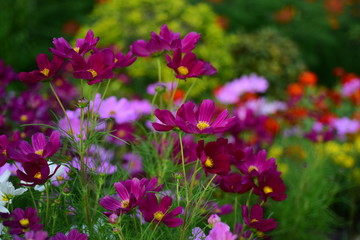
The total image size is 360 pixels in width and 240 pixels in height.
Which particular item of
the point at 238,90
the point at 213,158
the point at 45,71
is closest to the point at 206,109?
the point at 213,158

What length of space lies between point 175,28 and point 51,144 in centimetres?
337

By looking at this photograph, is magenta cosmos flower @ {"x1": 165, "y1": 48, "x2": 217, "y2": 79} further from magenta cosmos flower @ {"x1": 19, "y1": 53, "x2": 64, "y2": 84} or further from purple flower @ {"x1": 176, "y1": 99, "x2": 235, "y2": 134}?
magenta cosmos flower @ {"x1": 19, "y1": 53, "x2": 64, "y2": 84}

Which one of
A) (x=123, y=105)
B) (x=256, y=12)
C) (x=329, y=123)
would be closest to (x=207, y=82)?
(x=329, y=123)

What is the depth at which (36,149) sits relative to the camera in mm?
1092

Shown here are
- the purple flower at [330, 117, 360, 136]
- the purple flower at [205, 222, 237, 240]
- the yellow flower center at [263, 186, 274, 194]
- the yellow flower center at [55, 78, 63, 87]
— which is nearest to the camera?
the purple flower at [205, 222, 237, 240]

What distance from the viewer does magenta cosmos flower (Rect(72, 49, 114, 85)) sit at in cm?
103

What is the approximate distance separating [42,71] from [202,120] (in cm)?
40

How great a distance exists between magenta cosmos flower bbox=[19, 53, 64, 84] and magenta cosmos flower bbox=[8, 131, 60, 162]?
13cm

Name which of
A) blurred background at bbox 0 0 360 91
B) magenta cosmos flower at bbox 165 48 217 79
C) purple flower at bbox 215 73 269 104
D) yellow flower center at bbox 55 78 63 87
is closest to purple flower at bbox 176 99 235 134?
magenta cosmos flower at bbox 165 48 217 79

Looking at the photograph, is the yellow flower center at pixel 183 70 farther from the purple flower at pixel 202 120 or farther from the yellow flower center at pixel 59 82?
the yellow flower center at pixel 59 82

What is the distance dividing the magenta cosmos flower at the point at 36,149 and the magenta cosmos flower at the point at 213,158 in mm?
325

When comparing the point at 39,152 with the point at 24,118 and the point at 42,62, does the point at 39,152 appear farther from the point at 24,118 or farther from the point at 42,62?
the point at 24,118

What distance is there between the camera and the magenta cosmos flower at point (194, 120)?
0.97 metres

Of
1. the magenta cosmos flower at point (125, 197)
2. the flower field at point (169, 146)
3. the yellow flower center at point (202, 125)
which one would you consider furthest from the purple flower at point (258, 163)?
the magenta cosmos flower at point (125, 197)
